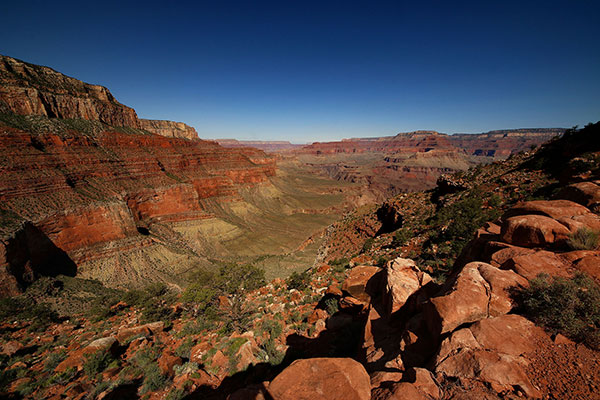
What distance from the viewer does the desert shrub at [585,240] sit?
6.58 meters

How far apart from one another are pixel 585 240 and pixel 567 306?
134 inches

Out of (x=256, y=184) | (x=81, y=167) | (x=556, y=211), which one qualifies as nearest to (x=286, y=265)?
(x=556, y=211)

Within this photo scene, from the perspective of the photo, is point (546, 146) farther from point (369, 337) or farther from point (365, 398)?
point (365, 398)

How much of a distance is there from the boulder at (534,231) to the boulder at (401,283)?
3173 mm

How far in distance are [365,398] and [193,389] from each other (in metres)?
8.22

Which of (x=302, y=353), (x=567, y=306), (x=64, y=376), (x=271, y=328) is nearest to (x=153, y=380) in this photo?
(x=271, y=328)

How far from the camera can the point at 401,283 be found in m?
8.41

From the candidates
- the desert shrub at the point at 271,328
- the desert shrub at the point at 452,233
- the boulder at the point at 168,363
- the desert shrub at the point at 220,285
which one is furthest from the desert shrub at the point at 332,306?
the desert shrub at the point at 220,285

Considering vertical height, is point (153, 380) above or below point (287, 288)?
above

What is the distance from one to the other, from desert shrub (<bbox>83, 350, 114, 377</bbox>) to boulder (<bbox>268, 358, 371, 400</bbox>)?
11.9m

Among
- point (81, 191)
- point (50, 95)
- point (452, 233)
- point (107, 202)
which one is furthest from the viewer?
point (50, 95)

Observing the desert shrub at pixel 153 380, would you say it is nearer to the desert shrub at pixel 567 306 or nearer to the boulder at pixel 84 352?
the boulder at pixel 84 352

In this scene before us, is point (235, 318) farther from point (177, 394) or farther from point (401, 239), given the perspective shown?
point (401, 239)

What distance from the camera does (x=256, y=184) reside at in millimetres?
91312
